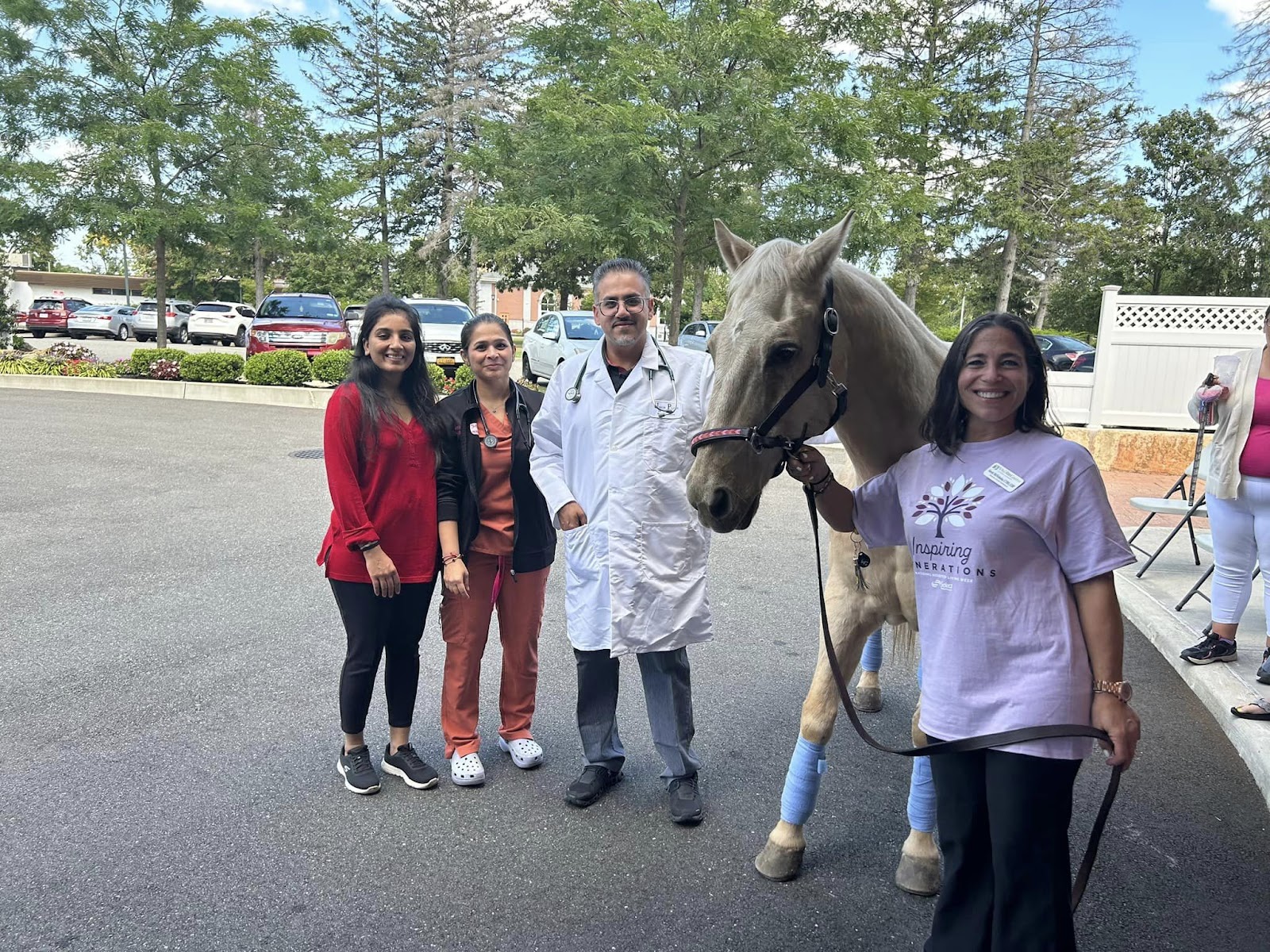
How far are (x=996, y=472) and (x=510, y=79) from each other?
114 feet

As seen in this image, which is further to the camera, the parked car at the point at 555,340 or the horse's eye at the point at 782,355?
the parked car at the point at 555,340

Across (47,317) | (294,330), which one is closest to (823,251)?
(294,330)

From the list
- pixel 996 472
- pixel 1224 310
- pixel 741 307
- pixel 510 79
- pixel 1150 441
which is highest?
pixel 510 79

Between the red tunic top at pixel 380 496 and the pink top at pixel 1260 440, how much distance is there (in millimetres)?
3902

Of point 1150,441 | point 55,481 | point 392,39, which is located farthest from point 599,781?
point 392,39

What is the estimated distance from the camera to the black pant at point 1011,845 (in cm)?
180

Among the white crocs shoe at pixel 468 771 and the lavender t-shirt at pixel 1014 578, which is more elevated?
the lavender t-shirt at pixel 1014 578

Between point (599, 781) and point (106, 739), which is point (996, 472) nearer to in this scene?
point (599, 781)

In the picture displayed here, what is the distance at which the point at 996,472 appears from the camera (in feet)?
6.09

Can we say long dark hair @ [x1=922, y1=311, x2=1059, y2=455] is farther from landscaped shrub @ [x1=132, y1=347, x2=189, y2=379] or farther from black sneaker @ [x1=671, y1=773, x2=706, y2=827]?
landscaped shrub @ [x1=132, y1=347, x2=189, y2=379]

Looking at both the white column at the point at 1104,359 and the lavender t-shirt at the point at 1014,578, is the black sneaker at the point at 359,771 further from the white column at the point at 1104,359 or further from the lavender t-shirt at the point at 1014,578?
the white column at the point at 1104,359

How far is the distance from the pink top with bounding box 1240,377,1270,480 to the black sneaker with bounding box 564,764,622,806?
344cm

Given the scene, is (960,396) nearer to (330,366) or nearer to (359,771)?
(359,771)

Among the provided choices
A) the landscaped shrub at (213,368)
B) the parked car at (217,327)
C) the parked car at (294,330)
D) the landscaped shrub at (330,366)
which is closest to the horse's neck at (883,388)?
the landscaped shrub at (330,366)
